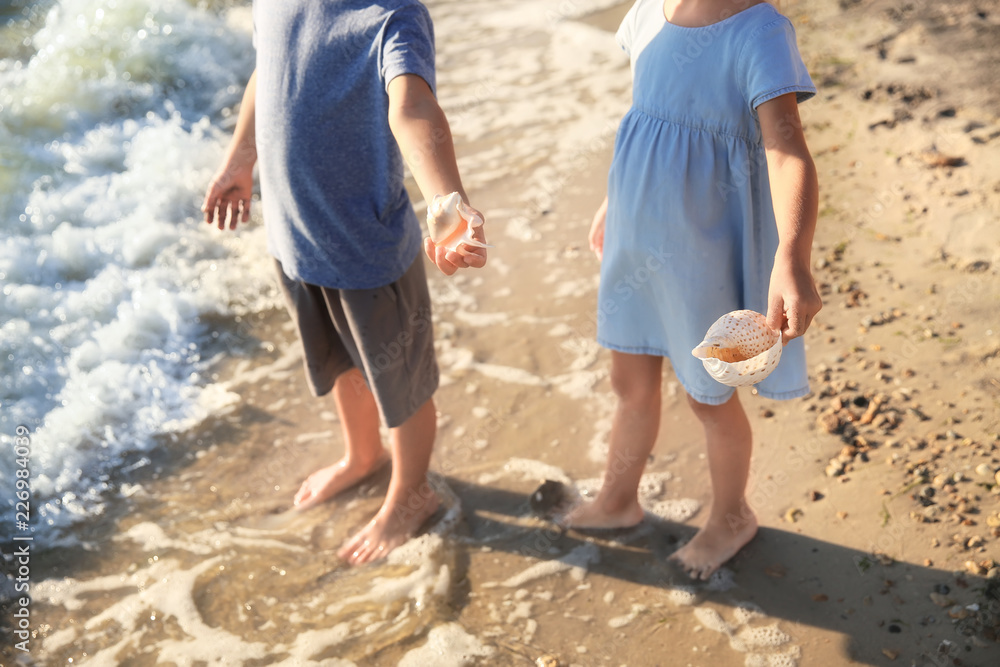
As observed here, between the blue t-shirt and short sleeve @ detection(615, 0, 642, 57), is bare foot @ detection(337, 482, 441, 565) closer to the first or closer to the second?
the blue t-shirt

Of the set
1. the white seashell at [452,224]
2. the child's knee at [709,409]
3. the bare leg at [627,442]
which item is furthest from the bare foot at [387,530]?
the white seashell at [452,224]

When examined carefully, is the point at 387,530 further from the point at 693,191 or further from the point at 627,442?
the point at 693,191

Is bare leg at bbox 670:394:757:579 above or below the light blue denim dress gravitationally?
below

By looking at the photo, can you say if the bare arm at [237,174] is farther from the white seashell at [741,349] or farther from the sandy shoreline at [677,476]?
the white seashell at [741,349]

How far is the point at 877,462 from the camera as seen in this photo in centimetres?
293

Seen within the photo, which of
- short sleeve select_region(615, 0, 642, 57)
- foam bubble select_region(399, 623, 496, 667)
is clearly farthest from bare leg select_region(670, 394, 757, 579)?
short sleeve select_region(615, 0, 642, 57)

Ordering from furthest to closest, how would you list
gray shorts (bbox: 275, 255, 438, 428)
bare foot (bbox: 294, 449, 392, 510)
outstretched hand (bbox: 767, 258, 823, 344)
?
1. bare foot (bbox: 294, 449, 392, 510)
2. gray shorts (bbox: 275, 255, 438, 428)
3. outstretched hand (bbox: 767, 258, 823, 344)

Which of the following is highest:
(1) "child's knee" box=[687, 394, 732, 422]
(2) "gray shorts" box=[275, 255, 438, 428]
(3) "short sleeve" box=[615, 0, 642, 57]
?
(3) "short sleeve" box=[615, 0, 642, 57]

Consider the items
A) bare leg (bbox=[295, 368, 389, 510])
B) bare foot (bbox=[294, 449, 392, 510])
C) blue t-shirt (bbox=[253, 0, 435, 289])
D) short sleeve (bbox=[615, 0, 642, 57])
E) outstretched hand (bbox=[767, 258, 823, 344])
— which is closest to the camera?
outstretched hand (bbox=[767, 258, 823, 344])

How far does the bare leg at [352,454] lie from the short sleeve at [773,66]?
181 cm

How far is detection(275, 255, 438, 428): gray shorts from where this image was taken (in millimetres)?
2578

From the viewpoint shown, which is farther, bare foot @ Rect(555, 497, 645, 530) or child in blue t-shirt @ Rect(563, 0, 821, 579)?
bare foot @ Rect(555, 497, 645, 530)

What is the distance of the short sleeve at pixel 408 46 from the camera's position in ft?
6.58

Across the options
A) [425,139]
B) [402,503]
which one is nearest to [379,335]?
[402,503]
